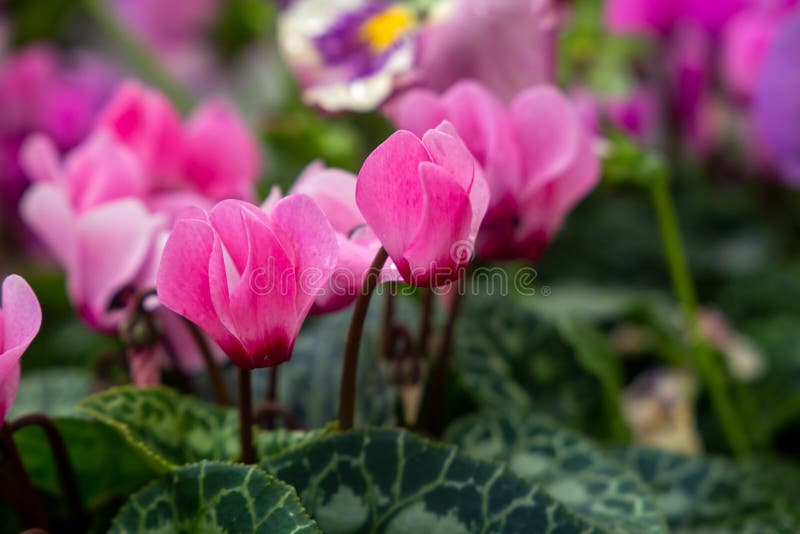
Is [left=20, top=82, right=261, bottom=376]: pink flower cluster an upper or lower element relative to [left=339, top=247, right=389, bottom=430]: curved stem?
upper

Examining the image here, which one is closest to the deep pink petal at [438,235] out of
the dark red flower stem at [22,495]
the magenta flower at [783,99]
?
the dark red flower stem at [22,495]

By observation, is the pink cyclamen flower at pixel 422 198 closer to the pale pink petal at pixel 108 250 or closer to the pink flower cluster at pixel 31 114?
the pale pink petal at pixel 108 250

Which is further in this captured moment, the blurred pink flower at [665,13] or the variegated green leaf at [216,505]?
the blurred pink flower at [665,13]

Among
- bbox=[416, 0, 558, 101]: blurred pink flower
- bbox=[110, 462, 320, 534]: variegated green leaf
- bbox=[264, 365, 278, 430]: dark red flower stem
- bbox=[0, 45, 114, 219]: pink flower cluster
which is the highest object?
bbox=[0, 45, 114, 219]: pink flower cluster

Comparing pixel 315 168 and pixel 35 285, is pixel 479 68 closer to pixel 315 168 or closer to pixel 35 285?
pixel 315 168

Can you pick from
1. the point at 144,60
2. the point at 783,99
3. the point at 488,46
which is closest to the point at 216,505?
the point at 488,46

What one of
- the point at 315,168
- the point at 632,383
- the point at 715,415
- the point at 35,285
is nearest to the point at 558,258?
the point at 632,383

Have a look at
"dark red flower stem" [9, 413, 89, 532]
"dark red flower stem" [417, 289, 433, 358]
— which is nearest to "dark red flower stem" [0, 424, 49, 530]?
"dark red flower stem" [9, 413, 89, 532]

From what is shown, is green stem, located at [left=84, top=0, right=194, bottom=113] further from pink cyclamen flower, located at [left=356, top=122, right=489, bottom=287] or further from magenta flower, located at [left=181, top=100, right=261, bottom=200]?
pink cyclamen flower, located at [left=356, top=122, right=489, bottom=287]
